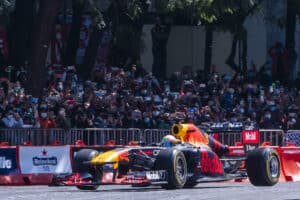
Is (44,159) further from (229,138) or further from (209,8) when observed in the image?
(209,8)

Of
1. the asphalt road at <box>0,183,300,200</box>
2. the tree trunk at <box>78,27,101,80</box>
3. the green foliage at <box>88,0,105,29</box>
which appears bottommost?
the asphalt road at <box>0,183,300,200</box>

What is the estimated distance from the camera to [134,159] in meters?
20.9

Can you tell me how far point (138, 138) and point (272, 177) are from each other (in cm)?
697

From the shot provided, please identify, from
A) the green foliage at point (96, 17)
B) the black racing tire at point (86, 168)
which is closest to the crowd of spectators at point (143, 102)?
the green foliage at point (96, 17)

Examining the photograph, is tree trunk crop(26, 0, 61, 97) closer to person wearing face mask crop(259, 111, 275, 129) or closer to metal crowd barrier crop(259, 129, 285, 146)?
person wearing face mask crop(259, 111, 275, 129)

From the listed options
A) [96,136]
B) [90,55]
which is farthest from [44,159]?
[90,55]

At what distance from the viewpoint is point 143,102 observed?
3161cm

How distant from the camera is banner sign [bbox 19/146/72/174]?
25.8 m

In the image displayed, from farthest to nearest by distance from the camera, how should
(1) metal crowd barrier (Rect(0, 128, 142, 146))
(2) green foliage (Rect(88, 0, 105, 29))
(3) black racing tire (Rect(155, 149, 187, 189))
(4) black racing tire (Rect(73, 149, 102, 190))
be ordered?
1. (2) green foliage (Rect(88, 0, 105, 29))
2. (1) metal crowd barrier (Rect(0, 128, 142, 146))
3. (4) black racing tire (Rect(73, 149, 102, 190))
4. (3) black racing tire (Rect(155, 149, 187, 189))

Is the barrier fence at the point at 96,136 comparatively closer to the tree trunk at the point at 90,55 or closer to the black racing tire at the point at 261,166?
the black racing tire at the point at 261,166

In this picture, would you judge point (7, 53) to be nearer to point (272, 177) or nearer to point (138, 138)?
point (138, 138)

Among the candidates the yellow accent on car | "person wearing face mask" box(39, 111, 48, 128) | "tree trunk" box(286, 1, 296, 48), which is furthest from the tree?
the yellow accent on car

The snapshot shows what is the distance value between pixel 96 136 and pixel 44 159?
193 centimetres

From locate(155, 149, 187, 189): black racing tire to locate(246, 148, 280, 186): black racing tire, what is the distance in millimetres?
1433
